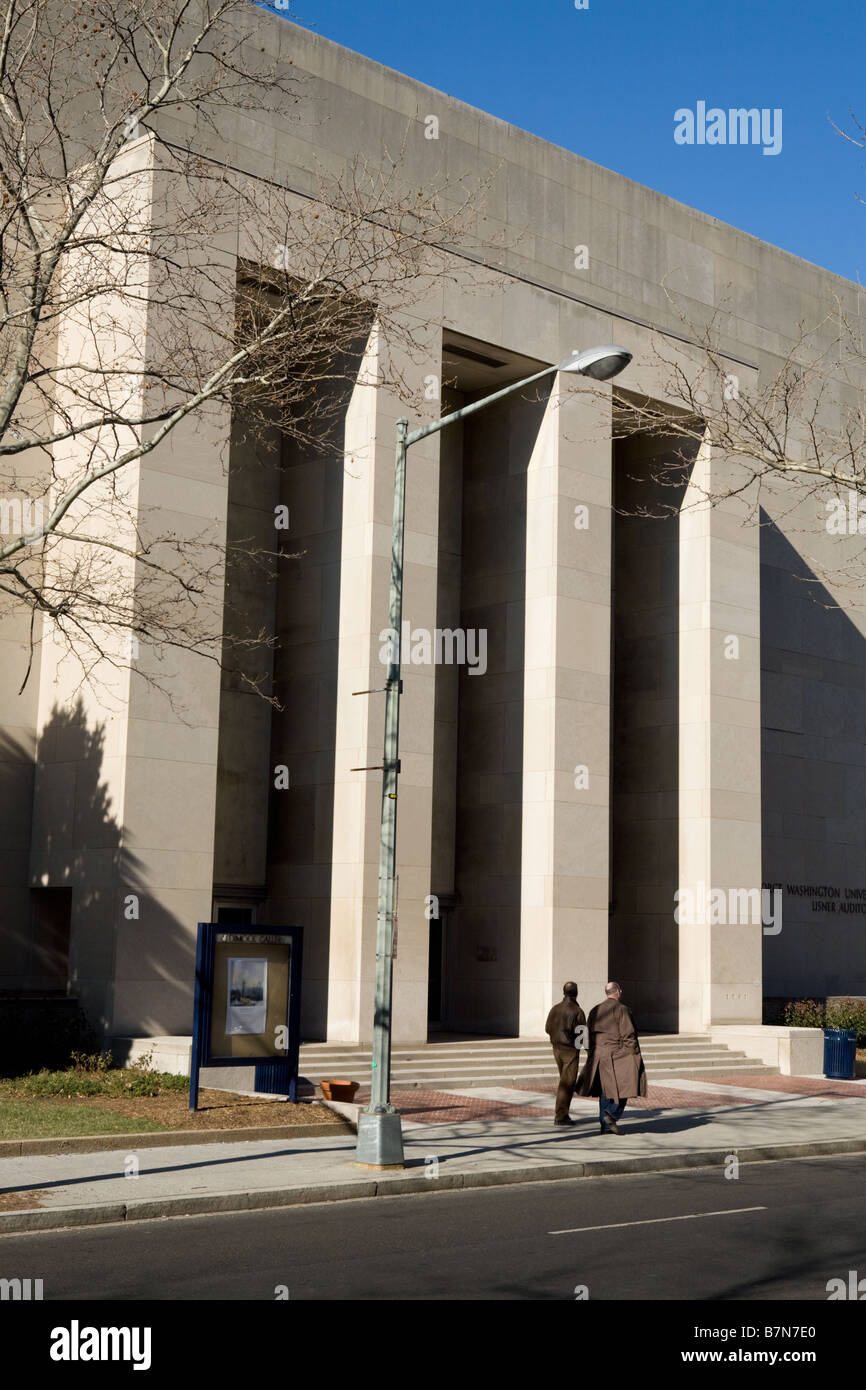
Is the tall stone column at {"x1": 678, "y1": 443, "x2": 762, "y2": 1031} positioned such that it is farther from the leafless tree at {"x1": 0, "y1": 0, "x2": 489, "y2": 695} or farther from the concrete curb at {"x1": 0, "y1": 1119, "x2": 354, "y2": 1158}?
the concrete curb at {"x1": 0, "y1": 1119, "x2": 354, "y2": 1158}

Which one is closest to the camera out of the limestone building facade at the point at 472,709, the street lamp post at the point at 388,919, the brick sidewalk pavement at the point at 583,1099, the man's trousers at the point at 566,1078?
the street lamp post at the point at 388,919

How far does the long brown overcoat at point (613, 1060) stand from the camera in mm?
18016

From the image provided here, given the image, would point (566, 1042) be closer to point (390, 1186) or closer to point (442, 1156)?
point (442, 1156)

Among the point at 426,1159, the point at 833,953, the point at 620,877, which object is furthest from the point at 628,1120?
the point at 833,953

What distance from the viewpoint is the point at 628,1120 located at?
20203 millimetres

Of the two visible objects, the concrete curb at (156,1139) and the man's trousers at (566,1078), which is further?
the man's trousers at (566,1078)

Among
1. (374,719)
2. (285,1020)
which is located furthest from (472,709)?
(285,1020)

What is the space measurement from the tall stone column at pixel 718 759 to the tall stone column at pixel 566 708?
298cm

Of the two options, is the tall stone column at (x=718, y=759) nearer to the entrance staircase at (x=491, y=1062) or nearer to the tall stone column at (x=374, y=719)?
the entrance staircase at (x=491, y=1062)

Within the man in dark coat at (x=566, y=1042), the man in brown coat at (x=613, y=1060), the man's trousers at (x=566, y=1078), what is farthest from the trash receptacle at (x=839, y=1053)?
the man in brown coat at (x=613, y=1060)

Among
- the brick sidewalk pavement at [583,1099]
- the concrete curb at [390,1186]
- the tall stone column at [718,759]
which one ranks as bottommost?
the brick sidewalk pavement at [583,1099]

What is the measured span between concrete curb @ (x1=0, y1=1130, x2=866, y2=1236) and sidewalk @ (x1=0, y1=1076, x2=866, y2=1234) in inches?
0.5
